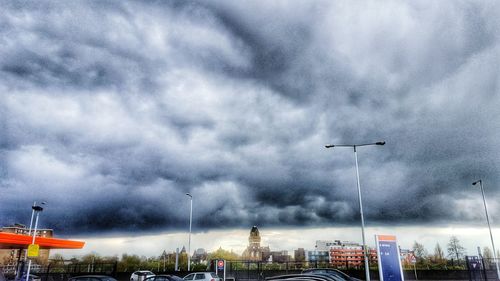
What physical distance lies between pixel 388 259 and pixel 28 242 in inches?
1012

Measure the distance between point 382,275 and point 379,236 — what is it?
162 centimetres

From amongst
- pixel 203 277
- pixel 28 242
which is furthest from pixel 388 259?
pixel 28 242

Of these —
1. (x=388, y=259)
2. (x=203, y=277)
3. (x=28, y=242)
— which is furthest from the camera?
(x=203, y=277)

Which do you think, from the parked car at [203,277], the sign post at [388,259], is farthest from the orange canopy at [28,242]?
the sign post at [388,259]

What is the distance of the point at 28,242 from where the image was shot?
2630 cm

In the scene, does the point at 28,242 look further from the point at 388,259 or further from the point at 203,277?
the point at 388,259

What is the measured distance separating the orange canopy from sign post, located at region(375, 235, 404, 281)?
2401 cm

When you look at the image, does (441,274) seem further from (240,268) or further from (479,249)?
(240,268)

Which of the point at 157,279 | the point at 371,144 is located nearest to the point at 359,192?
the point at 371,144

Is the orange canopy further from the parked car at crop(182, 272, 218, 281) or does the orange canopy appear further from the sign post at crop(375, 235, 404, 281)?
the sign post at crop(375, 235, 404, 281)

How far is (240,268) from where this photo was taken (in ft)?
134

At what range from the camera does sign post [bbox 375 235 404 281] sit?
591 inches

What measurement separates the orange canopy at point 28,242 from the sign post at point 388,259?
78.8 ft

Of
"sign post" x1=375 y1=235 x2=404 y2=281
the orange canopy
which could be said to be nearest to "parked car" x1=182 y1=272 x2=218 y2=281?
the orange canopy
